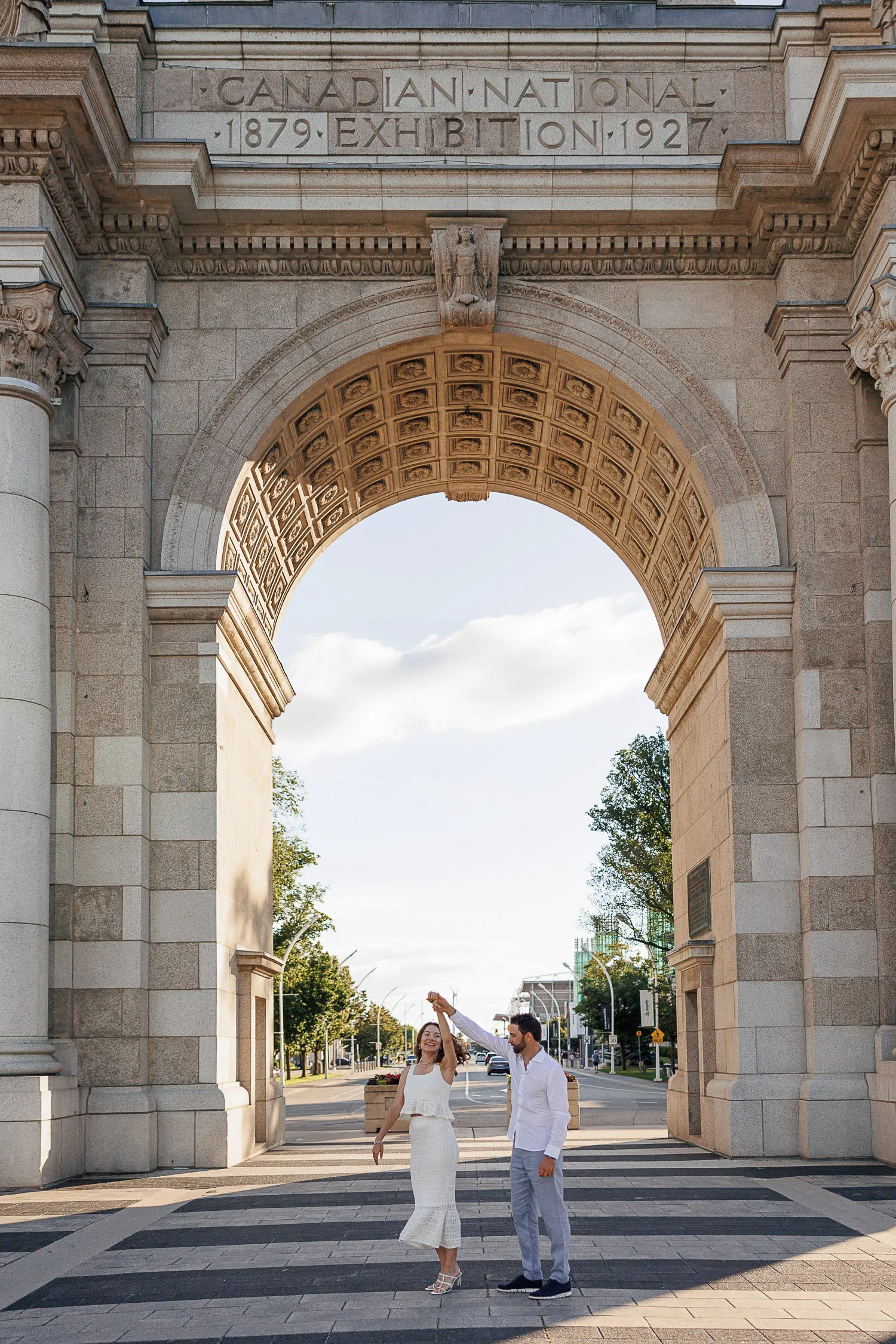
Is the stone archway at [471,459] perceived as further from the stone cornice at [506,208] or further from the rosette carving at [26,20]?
the rosette carving at [26,20]

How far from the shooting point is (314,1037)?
301 feet

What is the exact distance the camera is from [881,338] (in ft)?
70.7

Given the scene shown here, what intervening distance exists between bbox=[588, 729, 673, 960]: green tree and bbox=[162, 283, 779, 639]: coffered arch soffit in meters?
46.3

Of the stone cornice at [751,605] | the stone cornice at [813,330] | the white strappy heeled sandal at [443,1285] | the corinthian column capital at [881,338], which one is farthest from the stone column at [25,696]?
the corinthian column capital at [881,338]

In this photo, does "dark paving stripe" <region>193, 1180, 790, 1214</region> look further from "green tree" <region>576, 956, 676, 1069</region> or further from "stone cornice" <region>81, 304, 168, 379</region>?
"green tree" <region>576, 956, 676, 1069</region>

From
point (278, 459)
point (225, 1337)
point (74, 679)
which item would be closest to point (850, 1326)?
point (225, 1337)

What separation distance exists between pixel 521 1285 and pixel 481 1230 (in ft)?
10.8

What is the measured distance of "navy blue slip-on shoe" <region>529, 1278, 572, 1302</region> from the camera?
1095 cm

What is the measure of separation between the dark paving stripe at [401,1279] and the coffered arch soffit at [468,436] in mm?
12991

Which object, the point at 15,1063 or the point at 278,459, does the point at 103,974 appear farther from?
A: the point at 278,459

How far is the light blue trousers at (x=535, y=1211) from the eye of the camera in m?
11.1

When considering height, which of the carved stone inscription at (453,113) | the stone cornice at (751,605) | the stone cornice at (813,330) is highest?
the carved stone inscription at (453,113)

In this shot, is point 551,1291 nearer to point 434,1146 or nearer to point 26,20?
point 434,1146

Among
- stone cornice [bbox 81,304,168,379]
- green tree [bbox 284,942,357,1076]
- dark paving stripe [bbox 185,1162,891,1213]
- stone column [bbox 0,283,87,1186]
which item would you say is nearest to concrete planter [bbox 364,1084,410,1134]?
dark paving stripe [bbox 185,1162,891,1213]
